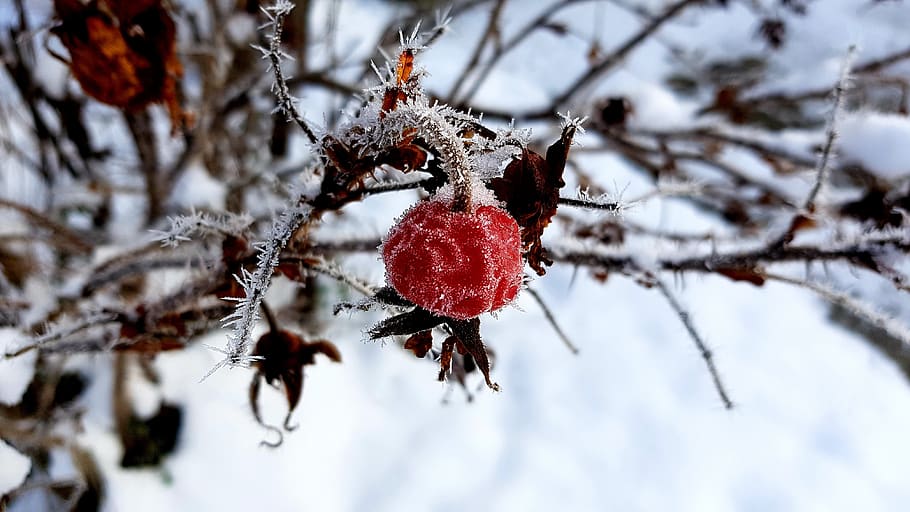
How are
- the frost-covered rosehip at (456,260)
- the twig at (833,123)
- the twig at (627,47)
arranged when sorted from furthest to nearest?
the twig at (627,47), the twig at (833,123), the frost-covered rosehip at (456,260)

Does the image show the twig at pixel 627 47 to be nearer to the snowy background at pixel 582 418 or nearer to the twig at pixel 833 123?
the snowy background at pixel 582 418

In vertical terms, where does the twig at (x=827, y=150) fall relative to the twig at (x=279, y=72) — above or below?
above

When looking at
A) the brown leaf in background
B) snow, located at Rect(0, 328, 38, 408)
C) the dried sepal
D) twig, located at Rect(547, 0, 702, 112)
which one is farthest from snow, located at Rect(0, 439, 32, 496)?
twig, located at Rect(547, 0, 702, 112)

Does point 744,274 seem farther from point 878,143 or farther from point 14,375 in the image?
point 14,375

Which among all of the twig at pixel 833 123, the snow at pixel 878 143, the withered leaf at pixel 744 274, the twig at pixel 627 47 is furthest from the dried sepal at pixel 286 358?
the snow at pixel 878 143

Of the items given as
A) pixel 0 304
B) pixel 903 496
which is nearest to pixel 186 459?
pixel 0 304

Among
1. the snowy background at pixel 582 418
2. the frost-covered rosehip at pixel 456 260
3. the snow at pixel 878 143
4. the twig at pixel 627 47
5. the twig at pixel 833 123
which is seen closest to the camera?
the frost-covered rosehip at pixel 456 260

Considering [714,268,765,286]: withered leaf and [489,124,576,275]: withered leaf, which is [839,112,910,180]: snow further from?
[489,124,576,275]: withered leaf
